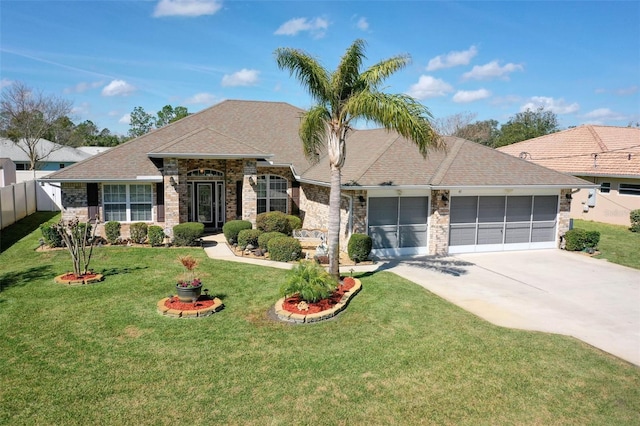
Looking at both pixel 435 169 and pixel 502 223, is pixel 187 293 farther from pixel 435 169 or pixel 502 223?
pixel 502 223

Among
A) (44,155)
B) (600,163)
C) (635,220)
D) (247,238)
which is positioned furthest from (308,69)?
(44,155)

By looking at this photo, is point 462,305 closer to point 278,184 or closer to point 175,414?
point 175,414

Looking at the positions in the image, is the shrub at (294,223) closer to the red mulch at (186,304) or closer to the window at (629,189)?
the red mulch at (186,304)

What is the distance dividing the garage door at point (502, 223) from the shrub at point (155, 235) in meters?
10.6

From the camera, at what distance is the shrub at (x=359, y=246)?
14.8 m

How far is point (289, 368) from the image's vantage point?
7594mm

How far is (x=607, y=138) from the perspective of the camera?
2905 cm

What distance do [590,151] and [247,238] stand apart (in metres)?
22.5

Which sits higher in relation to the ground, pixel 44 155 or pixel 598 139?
pixel 598 139

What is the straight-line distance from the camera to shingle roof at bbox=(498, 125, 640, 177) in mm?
24938

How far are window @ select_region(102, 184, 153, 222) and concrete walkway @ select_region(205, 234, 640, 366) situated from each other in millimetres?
2954

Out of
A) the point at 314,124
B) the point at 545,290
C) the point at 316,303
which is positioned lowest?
the point at 545,290

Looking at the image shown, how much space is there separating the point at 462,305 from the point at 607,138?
956 inches

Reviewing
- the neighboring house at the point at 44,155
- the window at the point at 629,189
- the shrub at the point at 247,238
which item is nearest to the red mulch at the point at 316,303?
the shrub at the point at 247,238
